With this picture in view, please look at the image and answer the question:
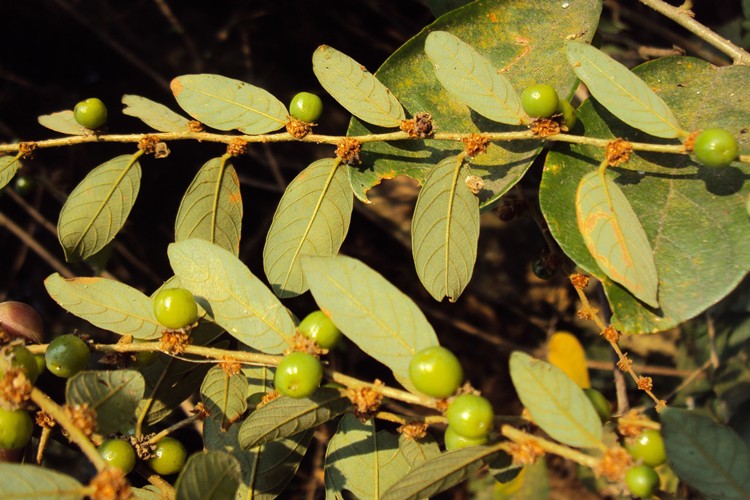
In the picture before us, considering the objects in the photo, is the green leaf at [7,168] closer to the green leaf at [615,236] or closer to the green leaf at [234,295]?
the green leaf at [234,295]

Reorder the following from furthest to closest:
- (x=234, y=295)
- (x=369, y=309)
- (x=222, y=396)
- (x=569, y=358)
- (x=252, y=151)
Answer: (x=252, y=151) → (x=569, y=358) → (x=222, y=396) → (x=234, y=295) → (x=369, y=309)

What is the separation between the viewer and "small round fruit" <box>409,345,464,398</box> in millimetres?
1003

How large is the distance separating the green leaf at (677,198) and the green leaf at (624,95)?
145 millimetres

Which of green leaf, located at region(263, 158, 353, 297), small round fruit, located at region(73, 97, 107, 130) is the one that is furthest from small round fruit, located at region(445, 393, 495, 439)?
small round fruit, located at region(73, 97, 107, 130)

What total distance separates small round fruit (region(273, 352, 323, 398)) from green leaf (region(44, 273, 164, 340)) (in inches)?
12.9

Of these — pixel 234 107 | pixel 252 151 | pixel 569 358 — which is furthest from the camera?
pixel 252 151

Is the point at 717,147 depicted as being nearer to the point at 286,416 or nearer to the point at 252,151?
the point at 286,416

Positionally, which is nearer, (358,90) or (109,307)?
(109,307)

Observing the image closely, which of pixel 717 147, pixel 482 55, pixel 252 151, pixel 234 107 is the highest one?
pixel 234 107

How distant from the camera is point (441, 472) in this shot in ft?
3.32

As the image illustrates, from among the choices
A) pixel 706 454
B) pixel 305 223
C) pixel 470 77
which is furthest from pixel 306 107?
pixel 706 454

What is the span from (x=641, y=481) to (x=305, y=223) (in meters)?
0.78

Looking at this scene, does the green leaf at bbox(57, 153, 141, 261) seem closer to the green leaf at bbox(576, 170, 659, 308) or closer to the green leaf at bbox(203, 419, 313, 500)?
the green leaf at bbox(203, 419, 313, 500)

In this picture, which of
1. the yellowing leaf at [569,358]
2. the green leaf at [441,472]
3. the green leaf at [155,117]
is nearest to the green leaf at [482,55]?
the green leaf at [155,117]
